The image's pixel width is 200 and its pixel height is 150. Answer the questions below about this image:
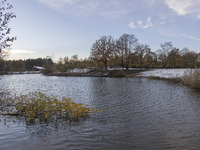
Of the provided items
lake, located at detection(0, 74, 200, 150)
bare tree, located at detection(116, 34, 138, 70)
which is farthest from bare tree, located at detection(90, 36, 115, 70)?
lake, located at detection(0, 74, 200, 150)

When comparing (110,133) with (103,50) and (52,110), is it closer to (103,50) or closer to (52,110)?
(52,110)

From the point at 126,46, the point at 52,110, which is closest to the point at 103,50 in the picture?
the point at 126,46

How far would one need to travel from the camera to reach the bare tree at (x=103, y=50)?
6135 cm

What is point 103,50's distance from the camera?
62.0 m

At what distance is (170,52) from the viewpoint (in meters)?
73.8

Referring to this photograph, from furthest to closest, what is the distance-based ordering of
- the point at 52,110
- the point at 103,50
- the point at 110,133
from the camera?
the point at 103,50
the point at 52,110
the point at 110,133

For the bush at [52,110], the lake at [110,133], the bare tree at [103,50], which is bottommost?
the lake at [110,133]

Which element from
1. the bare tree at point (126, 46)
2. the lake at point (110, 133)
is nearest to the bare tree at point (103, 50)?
the bare tree at point (126, 46)

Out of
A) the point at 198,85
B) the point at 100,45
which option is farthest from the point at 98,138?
the point at 100,45

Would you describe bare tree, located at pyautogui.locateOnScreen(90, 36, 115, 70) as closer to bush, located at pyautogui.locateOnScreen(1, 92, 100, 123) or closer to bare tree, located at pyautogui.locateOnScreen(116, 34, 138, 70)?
bare tree, located at pyautogui.locateOnScreen(116, 34, 138, 70)

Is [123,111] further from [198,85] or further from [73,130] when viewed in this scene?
[198,85]

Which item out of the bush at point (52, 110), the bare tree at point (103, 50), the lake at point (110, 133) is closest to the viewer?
the lake at point (110, 133)

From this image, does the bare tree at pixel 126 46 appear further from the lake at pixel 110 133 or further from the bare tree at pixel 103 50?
the lake at pixel 110 133

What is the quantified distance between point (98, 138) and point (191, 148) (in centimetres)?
361
